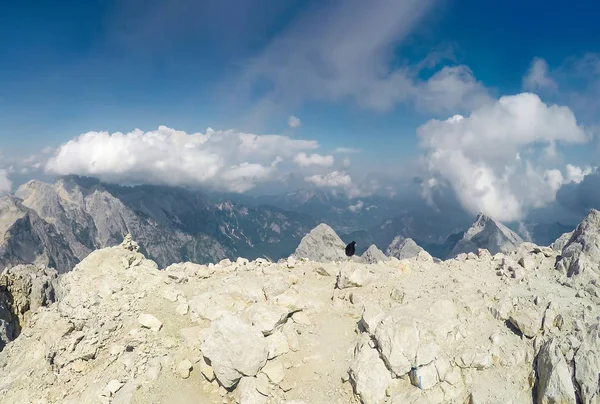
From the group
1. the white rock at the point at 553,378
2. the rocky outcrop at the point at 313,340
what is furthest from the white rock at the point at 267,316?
the white rock at the point at 553,378

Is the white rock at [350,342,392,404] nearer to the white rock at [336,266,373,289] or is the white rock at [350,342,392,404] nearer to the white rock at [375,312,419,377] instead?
the white rock at [375,312,419,377]

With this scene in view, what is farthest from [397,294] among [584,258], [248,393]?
[584,258]

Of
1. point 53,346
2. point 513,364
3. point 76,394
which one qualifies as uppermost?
point 513,364

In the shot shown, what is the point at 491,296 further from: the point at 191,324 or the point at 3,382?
the point at 3,382

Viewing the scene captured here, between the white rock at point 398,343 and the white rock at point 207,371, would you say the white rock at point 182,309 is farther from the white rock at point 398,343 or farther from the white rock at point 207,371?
the white rock at point 398,343

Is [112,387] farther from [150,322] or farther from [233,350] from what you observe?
A: [233,350]

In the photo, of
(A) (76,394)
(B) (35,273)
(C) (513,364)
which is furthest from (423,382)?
(B) (35,273)
